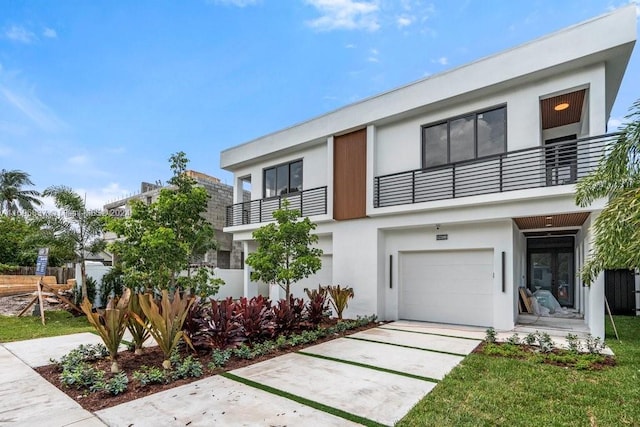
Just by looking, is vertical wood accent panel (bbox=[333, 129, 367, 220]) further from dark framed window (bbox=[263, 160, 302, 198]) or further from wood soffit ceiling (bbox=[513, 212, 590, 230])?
wood soffit ceiling (bbox=[513, 212, 590, 230])

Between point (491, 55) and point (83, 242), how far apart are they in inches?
550

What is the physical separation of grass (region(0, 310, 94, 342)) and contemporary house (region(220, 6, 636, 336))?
732cm

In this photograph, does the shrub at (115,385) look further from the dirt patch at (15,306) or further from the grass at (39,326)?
the dirt patch at (15,306)

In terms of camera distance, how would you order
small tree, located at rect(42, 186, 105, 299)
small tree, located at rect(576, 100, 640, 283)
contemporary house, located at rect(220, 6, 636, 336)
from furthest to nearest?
1. small tree, located at rect(42, 186, 105, 299)
2. contemporary house, located at rect(220, 6, 636, 336)
3. small tree, located at rect(576, 100, 640, 283)

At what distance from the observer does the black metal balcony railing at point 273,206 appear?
41.5 feet

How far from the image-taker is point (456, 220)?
9.64 meters

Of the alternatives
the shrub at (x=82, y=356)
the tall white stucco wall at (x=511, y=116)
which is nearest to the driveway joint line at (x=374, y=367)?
the shrub at (x=82, y=356)

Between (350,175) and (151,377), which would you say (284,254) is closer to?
(350,175)

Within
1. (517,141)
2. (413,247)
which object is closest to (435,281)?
(413,247)

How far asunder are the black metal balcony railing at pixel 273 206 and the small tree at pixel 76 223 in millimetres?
5147

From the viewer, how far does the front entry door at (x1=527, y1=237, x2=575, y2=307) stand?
12758mm

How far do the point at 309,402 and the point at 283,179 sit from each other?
35.1ft

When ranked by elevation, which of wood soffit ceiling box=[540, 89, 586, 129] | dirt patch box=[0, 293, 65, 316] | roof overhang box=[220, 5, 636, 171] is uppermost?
roof overhang box=[220, 5, 636, 171]

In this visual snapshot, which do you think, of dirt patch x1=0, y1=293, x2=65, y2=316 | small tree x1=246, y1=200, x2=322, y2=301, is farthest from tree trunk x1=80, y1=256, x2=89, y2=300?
small tree x1=246, y1=200, x2=322, y2=301
